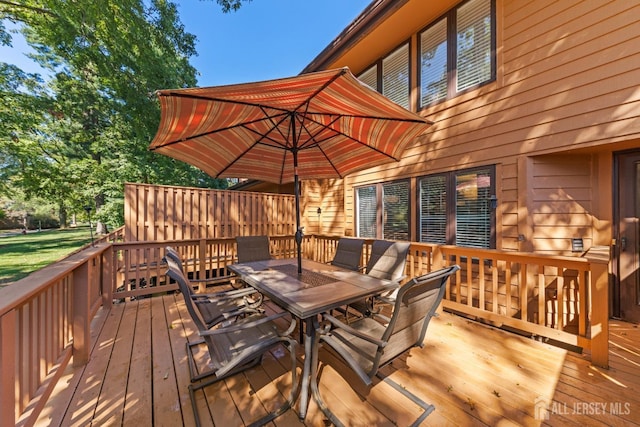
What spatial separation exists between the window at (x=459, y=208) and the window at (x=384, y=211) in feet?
1.23

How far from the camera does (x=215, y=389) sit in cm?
203

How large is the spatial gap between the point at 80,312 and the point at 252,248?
2099 mm

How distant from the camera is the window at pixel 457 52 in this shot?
3.72m

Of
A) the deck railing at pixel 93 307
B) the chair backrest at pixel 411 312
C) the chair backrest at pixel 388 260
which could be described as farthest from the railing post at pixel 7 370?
the chair backrest at pixel 388 260

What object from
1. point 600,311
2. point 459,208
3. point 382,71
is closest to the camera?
point 600,311

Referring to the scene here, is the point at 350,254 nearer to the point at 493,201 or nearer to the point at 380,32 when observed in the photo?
the point at 493,201

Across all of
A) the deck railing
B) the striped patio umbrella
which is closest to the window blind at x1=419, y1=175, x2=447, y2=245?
the deck railing

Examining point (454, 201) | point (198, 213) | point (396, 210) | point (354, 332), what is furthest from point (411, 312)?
point (198, 213)

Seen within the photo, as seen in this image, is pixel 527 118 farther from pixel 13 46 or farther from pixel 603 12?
pixel 13 46

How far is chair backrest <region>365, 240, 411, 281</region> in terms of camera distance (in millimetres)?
3109

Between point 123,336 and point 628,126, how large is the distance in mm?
6296

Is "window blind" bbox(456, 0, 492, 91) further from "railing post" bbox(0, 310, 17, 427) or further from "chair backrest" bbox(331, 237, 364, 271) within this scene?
"railing post" bbox(0, 310, 17, 427)

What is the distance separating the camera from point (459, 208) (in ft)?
13.0

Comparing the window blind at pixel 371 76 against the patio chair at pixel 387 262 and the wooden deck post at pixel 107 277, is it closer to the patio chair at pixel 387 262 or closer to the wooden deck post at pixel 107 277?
the patio chair at pixel 387 262
